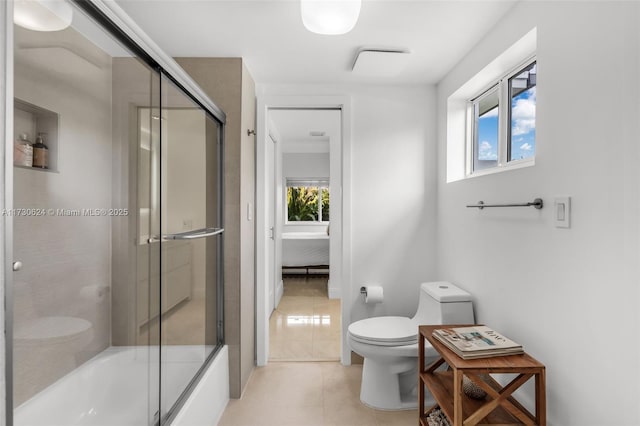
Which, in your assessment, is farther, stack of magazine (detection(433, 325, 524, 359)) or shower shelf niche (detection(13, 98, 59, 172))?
stack of magazine (detection(433, 325, 524, 359))

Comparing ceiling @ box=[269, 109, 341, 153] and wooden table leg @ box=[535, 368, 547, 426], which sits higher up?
ceiling @ box=[269, 109, 341, 153]

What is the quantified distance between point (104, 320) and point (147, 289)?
188mm

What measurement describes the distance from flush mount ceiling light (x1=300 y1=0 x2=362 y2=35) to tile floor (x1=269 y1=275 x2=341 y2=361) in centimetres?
238

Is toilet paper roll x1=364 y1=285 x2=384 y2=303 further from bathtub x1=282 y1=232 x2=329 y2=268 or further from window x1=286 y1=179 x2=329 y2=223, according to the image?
window x1=286 y1=179 x2=329 y2=223

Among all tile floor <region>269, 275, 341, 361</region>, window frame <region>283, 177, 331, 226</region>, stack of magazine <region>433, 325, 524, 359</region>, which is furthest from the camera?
window frame <region>283, 177, 331, 226</region>

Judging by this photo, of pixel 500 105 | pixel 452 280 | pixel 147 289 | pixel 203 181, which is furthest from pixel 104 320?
pixel 500 105

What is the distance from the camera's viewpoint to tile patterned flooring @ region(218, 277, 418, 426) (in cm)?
206

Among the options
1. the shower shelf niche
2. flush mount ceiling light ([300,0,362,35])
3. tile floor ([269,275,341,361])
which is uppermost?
flush mount ceiling light ([300,0,362,35])

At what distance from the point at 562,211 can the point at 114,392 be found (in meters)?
1.88

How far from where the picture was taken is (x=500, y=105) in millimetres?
2107

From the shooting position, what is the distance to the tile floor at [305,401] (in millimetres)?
2047

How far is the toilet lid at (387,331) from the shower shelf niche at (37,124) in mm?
1800

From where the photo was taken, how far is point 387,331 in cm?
222

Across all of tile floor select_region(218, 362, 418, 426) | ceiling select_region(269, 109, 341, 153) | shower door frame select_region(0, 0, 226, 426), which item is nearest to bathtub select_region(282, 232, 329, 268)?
ceiling select_region(269, 109, 341, 153)
